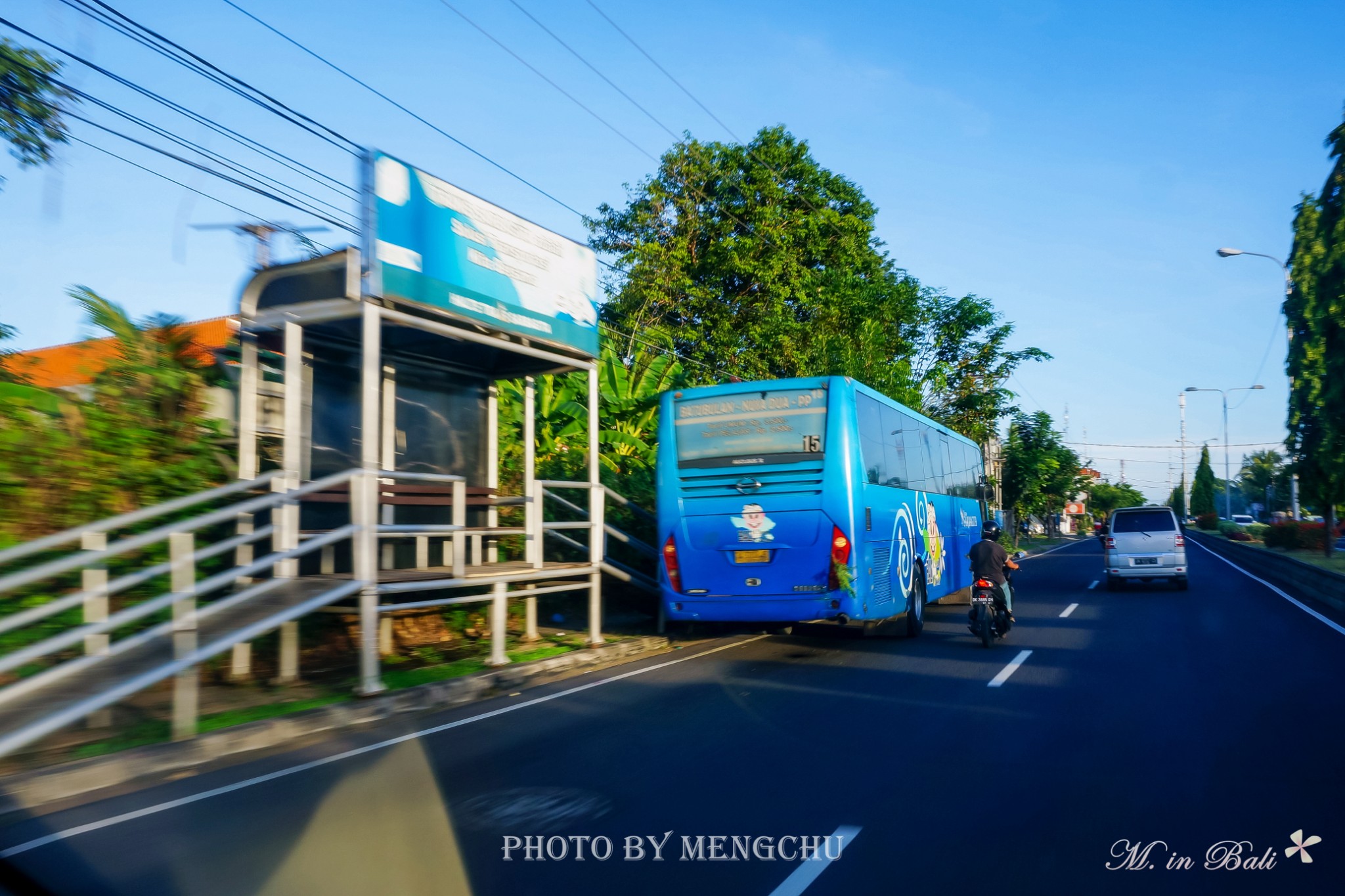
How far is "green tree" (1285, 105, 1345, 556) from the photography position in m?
26.3

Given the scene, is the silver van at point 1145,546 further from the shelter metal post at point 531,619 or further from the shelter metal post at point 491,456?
the shelter metal post at point 491,456

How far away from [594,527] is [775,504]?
7.54ft

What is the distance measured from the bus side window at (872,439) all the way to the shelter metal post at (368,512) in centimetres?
571

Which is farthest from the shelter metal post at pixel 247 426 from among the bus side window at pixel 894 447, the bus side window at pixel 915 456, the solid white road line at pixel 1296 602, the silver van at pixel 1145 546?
the silver van at pixel 1145 546

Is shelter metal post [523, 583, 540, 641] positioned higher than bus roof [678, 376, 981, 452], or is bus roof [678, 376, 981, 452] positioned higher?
bus roof [678, 376, 981, 452]

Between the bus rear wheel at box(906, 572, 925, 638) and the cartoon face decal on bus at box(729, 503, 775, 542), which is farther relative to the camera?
the bus rear wheel at box(906, 572, 925, 638)

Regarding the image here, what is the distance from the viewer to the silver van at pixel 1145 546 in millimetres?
21484

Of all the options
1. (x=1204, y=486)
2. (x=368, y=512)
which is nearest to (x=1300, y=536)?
(x=368, y=512)

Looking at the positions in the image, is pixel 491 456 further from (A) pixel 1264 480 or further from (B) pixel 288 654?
(A) pixel 1264 480

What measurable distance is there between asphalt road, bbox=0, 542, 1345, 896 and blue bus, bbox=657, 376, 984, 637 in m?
1.73

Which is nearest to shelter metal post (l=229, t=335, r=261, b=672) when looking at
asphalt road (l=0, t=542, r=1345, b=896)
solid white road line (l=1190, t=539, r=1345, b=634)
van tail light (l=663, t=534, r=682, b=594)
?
asphalt road (l=0, t=542, r=1345, b=896)

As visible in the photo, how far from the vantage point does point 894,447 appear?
13617 mm

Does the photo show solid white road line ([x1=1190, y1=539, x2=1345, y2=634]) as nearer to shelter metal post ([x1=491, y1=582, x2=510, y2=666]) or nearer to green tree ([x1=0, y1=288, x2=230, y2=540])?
shelter metal post ([x1=491, y1=582, x2=510, y2=666])

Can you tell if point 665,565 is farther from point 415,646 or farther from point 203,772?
point 203,772
